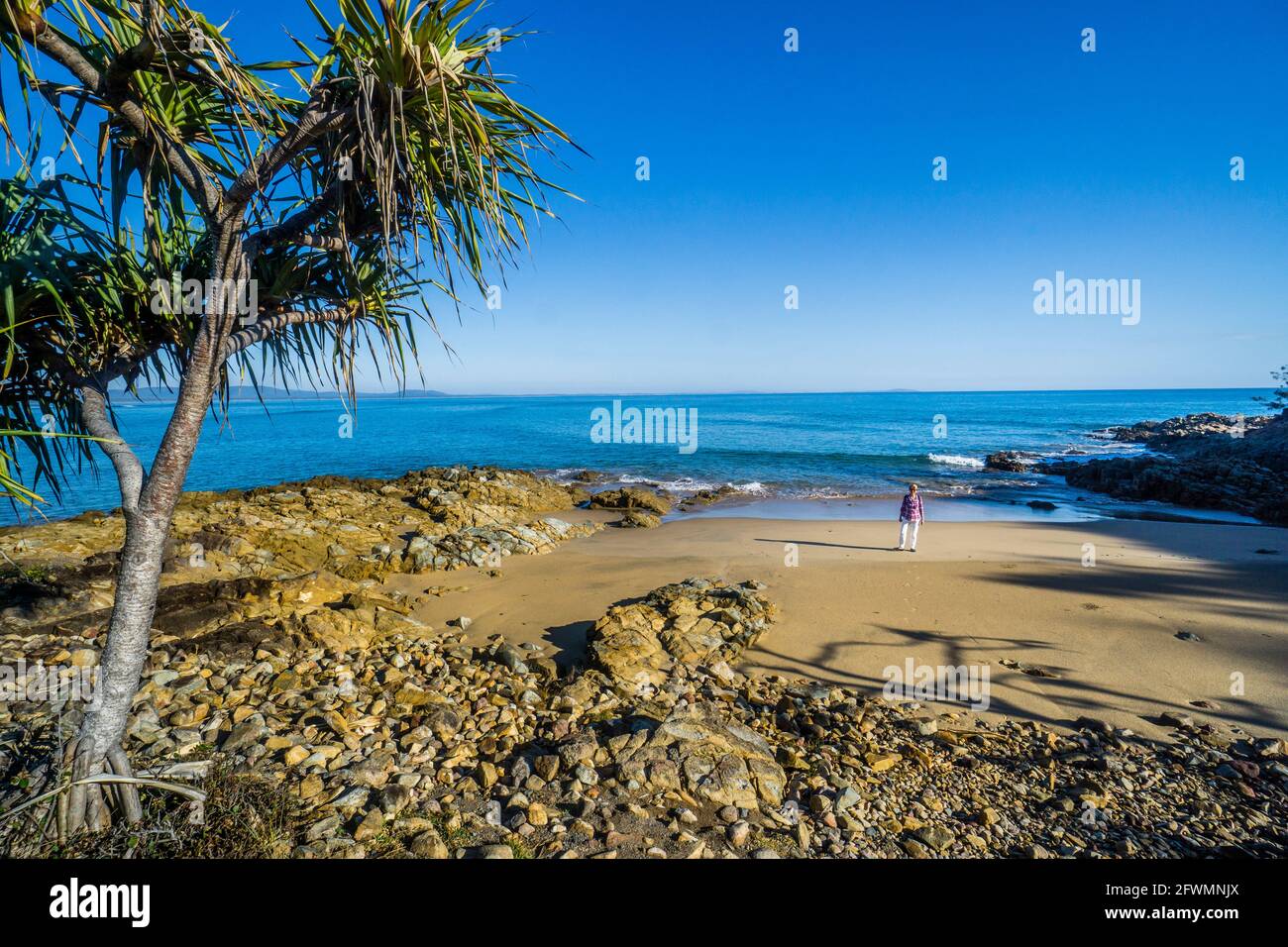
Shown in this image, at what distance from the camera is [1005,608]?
31.5ft

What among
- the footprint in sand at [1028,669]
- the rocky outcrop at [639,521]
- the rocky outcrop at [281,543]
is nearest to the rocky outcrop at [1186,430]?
the rocky outcrop at [639,521]

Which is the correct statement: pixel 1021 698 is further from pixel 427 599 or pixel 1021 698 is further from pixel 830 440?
pixel 830 440


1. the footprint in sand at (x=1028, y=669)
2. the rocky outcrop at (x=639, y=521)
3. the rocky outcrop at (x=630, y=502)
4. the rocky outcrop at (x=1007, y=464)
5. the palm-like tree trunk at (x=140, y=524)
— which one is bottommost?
the footprint in sand at (x=1028, y=669)

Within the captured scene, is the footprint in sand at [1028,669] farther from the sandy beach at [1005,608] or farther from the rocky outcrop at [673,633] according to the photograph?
the rocky outcrop at [673,633]

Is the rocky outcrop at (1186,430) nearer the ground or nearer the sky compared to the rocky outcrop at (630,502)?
nearer the sky

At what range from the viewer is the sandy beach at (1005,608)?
6934 millimetres

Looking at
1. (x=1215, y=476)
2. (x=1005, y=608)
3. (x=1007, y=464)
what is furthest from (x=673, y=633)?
(x=1007, y=464)

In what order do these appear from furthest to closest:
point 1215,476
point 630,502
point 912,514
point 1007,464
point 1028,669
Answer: point 1007,464 → point 1215,476 → point 630,502 → point 912,514 → point 1028,669

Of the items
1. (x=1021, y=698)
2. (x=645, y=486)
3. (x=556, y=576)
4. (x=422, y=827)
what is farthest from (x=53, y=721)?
A: (x=645, y=486)

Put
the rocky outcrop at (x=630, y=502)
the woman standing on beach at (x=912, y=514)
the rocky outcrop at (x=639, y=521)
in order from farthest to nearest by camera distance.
A: the rocky outcrop at (x=630, y=502) < the rocky outcrop at (x=639, y=521) < the woman standing on beach at (x=912, y=514)

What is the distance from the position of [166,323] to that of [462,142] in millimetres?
2591

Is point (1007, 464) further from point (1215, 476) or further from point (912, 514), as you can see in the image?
point (912, 514)

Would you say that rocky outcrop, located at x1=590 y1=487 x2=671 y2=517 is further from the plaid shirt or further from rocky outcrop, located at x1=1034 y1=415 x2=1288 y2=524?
rocky outcrop, located at x1=1034 y1=415 x2=1288 y2=524

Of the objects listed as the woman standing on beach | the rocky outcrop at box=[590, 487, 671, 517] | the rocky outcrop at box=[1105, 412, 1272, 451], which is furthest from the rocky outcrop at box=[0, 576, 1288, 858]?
the rocky outcrop at box=[1105, 412, 1272, 451]
